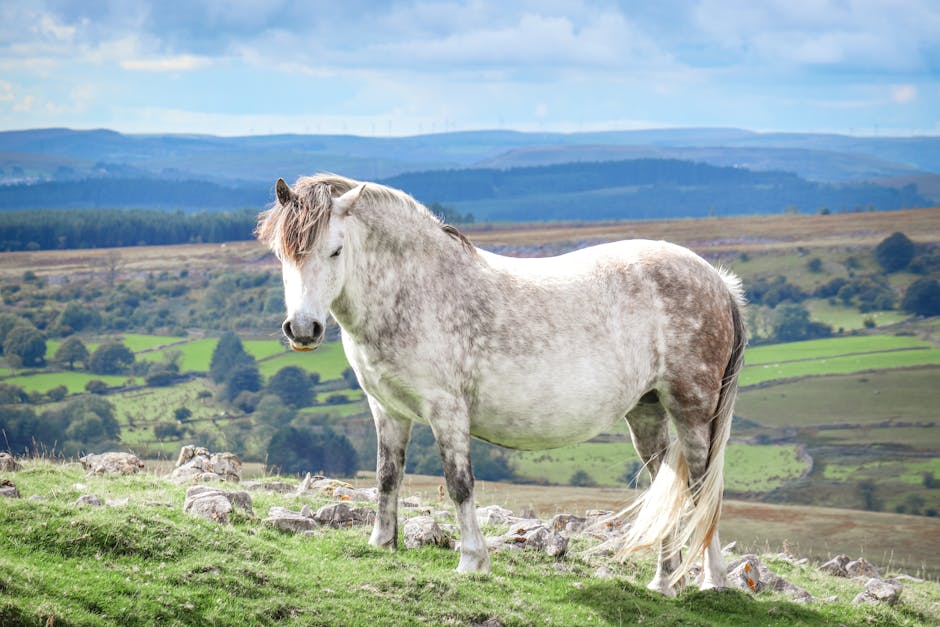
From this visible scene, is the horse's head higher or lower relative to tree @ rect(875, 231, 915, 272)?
higher

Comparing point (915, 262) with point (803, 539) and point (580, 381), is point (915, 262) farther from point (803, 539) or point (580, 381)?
point (580, 381)

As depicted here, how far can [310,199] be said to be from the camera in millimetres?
9172

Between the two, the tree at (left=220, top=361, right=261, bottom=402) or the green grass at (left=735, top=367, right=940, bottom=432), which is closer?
the green grass at (left=735, top=367, right=940, bottom=432)

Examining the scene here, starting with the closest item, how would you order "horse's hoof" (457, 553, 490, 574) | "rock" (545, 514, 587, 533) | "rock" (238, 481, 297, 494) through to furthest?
"horse's hoof" (457, 553, 490, 574)
"rock" (238, 481, 297, 494)
"rock" (545, 514, 587, 533)

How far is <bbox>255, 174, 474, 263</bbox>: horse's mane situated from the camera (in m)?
8.98

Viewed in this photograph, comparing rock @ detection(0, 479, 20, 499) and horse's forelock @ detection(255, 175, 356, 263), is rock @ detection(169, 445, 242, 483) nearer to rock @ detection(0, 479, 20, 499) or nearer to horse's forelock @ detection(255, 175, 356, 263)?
rock @ detection(0, 479, 20, 499)

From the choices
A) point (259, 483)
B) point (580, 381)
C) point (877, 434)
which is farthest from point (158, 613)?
point (877, 434)

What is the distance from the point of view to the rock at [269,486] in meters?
14.7

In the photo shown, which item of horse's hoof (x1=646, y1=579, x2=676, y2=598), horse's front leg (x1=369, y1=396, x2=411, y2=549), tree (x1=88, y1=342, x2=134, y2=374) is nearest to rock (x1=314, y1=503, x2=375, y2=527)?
horse's front leg (x1=369, y1=396, x2=411, y2=549)

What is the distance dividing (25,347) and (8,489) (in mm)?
103471

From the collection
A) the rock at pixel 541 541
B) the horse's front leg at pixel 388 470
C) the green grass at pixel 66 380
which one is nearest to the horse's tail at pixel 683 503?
the rock at pixel 541 541

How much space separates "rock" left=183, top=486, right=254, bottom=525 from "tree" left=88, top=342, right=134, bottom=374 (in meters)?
96.9

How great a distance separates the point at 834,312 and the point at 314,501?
105m

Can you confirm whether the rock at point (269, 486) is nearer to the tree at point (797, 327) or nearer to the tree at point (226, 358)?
the tree at point (226, 358)
